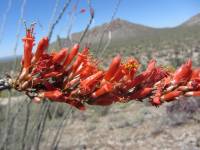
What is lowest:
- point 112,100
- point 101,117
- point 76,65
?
point 101,117

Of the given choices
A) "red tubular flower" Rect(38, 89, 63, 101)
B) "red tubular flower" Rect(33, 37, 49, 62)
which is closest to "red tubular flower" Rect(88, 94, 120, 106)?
"red tubular flower" Rect(38, 89, 63, 101)

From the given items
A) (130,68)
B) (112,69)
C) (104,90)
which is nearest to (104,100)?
(104,90)

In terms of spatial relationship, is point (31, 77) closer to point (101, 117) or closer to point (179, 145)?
point (179, 145)

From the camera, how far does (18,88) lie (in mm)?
1520

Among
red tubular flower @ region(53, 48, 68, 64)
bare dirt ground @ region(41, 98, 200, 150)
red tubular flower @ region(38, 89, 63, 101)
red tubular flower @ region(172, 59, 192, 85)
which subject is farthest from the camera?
bare dirt ground @ region(41, 98, 200, 150)

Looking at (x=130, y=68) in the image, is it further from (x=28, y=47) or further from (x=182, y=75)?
(x=28, y=47)

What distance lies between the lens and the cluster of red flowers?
155 cm

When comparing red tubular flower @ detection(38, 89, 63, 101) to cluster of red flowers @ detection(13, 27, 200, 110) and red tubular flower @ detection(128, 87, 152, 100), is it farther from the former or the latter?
red tubular flower @ detection(128, 87, 152, 100)

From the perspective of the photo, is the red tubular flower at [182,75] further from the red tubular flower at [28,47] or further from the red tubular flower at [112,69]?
the red tubular flower at [28,47]

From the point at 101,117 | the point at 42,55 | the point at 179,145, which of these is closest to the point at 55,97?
the point at 42,55

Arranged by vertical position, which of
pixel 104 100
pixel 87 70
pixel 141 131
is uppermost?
pixel 87 70

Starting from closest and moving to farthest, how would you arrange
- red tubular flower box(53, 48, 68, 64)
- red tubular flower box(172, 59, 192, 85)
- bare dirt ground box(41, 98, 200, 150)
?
red tubular flower box(53, 48, 68, 64) < red tubular flower box(172, 59, 192, 85) < bare dirt ground box(41, 98, 200, 150)

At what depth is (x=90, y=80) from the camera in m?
1.60

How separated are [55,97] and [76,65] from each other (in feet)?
0.89
